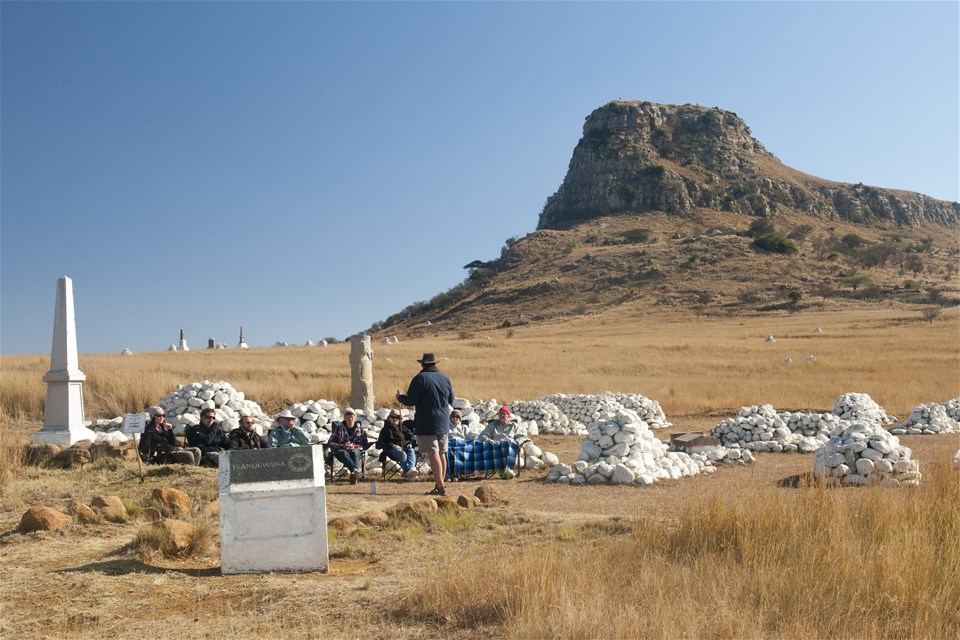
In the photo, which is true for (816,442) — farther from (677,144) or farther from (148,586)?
(677,144)

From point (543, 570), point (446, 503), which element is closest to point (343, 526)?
point (446, 503)

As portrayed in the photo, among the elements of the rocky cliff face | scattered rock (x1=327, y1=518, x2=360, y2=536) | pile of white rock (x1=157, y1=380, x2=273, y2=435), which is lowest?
scattered rock (x1=327, y1=518, x2=360, y2=536)

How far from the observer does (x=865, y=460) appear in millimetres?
11117

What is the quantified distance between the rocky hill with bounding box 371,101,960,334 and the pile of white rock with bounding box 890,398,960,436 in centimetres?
4287

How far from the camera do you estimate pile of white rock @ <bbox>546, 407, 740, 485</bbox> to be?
11961mm

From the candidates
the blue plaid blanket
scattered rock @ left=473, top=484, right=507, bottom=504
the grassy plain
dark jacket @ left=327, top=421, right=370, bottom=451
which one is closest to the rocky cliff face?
the blue plaid blanket

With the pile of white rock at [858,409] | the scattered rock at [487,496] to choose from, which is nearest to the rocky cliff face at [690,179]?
the pile of white rock at [858,409]

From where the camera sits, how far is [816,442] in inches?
629

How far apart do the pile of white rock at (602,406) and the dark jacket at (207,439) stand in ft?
32.1

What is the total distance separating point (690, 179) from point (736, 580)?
11200 centimetres

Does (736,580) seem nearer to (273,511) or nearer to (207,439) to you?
(273,511)

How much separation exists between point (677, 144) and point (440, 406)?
391ft

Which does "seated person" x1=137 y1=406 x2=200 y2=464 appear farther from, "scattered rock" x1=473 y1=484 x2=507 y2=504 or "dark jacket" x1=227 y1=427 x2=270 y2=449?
"scattered rock" x1=473 y1=484 x2=507 y2=504

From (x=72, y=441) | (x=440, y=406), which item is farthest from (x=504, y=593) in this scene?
(x=72, y=441)
